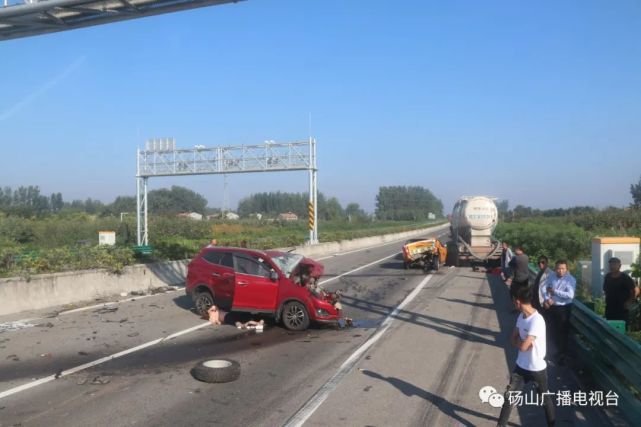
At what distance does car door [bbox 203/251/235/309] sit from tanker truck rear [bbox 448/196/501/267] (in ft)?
54.8

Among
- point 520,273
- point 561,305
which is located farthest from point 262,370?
point 520,273

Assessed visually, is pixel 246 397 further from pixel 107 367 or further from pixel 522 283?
pixel 522 283

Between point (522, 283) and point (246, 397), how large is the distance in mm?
8812

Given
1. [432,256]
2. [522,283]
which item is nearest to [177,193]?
[432,256]

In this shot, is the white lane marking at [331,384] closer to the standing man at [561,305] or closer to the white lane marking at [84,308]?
the standing man at [561,305]

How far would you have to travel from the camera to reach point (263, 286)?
12.2 meters

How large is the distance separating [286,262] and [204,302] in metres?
2.22

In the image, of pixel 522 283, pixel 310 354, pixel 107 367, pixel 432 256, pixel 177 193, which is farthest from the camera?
pixel 177 193

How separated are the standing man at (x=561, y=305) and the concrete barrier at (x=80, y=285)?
11.9 m

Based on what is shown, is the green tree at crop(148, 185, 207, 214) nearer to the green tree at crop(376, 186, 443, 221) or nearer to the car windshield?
the green tree at crop(376, 186, 443, 221)

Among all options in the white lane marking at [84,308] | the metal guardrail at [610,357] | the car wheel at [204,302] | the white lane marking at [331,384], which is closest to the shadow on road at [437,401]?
the white lane marking at [331,384]

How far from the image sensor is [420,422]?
244 inches

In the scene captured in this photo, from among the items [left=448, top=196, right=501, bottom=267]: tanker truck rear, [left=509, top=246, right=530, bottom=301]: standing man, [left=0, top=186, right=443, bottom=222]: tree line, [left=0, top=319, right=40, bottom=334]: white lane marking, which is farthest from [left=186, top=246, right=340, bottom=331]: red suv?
[left=0, top=186, right=443, bottom=222]: tree line

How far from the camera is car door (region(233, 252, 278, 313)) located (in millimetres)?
12117
